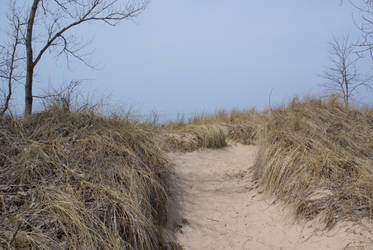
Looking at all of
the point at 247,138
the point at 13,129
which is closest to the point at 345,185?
the point at 247,138

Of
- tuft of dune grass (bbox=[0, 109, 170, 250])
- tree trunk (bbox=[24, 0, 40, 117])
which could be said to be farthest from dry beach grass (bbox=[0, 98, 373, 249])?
tree trunk (bbox=[24, 0, 40, 117])

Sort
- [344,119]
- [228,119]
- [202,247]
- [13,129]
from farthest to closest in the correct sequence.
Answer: [228,119] < [344,119] < [13,129] < [202,247]

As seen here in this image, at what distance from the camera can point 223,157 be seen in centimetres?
620

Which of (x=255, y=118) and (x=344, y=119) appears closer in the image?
(x=344, y=119)

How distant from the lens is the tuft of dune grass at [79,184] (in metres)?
2.37

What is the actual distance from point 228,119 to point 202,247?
5.21 m

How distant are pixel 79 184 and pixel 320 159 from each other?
10.6 feet

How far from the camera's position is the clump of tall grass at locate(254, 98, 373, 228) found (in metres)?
3.23

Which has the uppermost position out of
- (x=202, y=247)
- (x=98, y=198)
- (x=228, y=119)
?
(x=228, y=119)

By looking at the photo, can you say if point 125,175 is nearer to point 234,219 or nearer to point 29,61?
point 234,219

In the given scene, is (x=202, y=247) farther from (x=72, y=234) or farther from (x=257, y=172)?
(x=257, y=172)

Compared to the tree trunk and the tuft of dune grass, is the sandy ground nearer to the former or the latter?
the tuft of dune grass

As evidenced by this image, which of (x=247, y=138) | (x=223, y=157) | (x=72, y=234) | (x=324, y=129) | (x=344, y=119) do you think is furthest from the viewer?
(x=247, y=138)

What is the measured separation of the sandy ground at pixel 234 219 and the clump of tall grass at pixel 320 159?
8.5 inches
